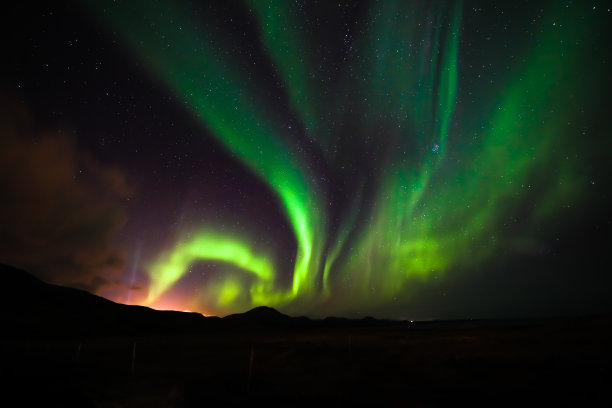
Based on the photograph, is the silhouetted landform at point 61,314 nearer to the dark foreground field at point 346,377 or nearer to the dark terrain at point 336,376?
the dark terrain at point 336,376

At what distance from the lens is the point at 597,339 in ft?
78.4

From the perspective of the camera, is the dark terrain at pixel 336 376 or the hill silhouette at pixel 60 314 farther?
the hill silhouette at pixel 60 314

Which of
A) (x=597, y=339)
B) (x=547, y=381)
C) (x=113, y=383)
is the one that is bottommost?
(x=113, y=383)

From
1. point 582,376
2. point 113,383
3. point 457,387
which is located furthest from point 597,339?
point 113,383

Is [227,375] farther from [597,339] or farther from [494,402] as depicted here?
[597,339]

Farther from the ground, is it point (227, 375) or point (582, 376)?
point (582, 376)

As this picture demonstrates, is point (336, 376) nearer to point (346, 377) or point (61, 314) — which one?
point (346, 377)

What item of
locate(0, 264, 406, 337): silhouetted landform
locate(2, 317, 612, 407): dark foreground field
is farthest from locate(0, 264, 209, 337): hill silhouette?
locate(2, 317, 612, 407): dark foreground field

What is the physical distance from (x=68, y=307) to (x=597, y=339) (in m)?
105

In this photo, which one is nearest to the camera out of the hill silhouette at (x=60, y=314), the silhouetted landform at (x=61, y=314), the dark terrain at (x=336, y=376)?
the dark terrain at (x=336, y=376)

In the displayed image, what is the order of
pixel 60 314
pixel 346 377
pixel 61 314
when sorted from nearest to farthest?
1. pixel 346 377
2. pixel 60 314
3. pixel 61 314

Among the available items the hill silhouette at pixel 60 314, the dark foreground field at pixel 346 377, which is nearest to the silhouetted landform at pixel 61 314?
the hill silhouette at pixel 60 314

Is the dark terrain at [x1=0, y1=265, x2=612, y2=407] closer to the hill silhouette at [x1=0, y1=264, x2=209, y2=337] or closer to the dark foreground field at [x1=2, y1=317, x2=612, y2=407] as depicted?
the dark foreground field at [x1=2, y1=317, x2=612, y2=407]

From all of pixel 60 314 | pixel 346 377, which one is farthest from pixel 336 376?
pixel 60 314
